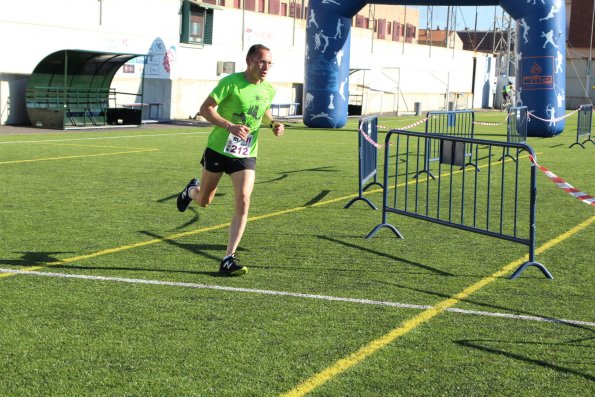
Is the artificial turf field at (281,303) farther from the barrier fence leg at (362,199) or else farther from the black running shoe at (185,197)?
the black running shoe at (185,197)

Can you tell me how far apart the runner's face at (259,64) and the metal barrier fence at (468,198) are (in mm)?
2265

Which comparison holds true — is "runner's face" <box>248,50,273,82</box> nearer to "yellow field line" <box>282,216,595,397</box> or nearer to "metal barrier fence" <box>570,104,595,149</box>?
"yellow field line" <box>282,216,595,397</box>

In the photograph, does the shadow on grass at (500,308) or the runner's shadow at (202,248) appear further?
the runner's shadow at (202,248)

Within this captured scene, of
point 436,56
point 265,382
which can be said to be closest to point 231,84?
point 265,382

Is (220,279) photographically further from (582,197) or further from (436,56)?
(436,56)

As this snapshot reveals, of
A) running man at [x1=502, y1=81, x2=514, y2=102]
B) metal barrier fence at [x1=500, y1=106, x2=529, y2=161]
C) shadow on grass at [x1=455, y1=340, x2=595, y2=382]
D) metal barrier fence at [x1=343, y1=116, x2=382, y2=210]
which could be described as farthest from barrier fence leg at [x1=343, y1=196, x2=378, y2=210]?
running man at [x1=502, y1=81, x2=514, y2=102]

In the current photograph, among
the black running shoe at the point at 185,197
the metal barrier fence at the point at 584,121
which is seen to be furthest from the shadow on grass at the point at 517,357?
the metal barrier fence at the point at 584,121

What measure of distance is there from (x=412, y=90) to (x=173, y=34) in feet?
85.7

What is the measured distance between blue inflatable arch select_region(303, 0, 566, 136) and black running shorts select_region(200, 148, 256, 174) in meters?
21.0

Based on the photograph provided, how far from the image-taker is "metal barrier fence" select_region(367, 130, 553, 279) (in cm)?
856

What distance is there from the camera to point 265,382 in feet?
16.2

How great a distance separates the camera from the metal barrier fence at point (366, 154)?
11.9m

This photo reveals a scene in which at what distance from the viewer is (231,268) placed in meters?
7.54

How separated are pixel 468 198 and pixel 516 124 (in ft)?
24.7
